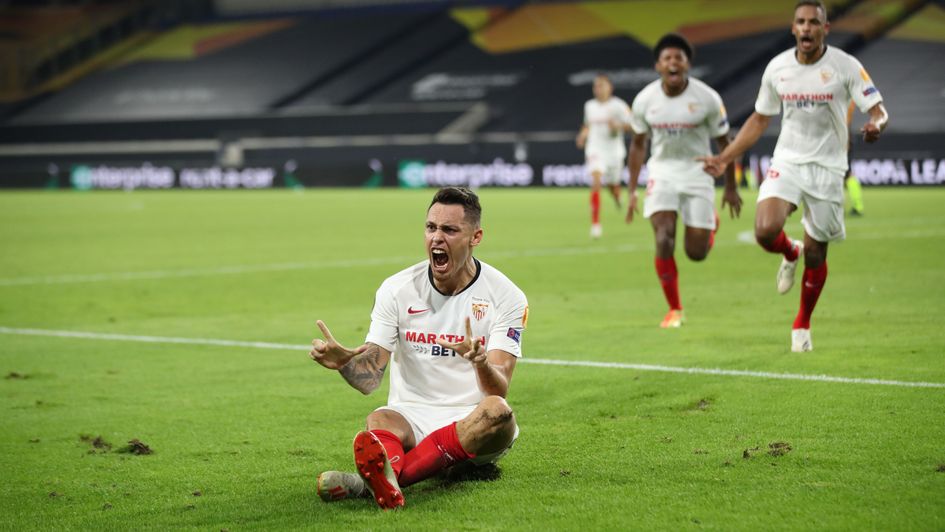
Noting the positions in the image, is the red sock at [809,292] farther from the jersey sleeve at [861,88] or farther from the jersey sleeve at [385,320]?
the jersey sleeve at [385,320]

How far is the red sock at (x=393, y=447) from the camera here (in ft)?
16.7

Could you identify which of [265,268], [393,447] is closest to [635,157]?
[265,268]

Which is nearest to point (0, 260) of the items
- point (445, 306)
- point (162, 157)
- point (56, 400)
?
point (56, 400)

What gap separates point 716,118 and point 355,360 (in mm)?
6090

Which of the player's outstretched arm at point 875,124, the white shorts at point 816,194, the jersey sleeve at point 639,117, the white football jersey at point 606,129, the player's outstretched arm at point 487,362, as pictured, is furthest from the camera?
the white football jersey at point 606,129

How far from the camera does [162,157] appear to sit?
150ft

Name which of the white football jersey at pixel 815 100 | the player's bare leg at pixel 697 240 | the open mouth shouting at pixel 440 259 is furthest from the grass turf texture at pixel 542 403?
the white football jersey at pixel 815 100

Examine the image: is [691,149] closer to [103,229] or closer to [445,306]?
[445,306]

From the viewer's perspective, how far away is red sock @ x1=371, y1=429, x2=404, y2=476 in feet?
16.7

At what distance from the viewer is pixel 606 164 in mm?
20922

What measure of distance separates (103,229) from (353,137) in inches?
809

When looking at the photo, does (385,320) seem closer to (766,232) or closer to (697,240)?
(766,232)

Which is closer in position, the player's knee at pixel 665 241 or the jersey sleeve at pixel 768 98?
the jersey sleeve at pixel 768 98

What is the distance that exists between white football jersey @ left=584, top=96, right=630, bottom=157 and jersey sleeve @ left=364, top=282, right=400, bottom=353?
15586 millimetres
